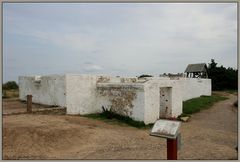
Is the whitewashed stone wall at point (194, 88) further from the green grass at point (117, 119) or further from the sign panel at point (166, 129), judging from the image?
the sign panel at point (166, 129)

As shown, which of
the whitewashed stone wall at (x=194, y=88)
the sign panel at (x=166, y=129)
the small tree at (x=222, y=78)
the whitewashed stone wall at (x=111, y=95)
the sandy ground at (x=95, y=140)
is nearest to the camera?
the sign panel at (x=166, y=129)

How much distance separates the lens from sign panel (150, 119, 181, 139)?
17.5ft

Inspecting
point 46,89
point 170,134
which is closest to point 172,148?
point 170,134

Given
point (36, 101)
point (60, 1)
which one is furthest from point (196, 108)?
point (60, 1)

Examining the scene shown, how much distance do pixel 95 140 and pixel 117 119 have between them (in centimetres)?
414

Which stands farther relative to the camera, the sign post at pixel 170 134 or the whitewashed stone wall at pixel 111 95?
the whitewashed stone wall at pixel 111 95

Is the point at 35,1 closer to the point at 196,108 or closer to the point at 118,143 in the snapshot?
the point at 118,143

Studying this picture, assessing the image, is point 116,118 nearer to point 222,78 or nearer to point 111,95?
point 111,95

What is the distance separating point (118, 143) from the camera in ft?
31.8

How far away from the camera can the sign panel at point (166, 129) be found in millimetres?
5328

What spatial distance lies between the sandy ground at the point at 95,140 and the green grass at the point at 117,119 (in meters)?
0.48

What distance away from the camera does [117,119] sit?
14.1m

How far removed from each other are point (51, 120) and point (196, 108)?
394 inches

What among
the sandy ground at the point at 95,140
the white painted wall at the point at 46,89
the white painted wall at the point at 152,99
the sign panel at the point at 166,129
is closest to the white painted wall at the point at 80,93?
the white painted wall at the point at 46,89
